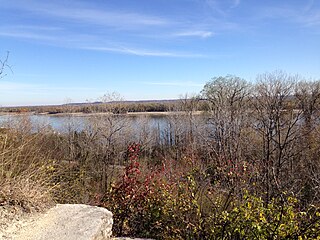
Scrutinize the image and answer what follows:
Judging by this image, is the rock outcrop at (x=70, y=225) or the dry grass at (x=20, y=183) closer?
the rock outcrop at (x=70, y=225)

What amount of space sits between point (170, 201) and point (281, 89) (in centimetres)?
1952

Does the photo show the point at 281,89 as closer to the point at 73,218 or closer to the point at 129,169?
the point at 129,169

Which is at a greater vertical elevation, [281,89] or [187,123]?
[281,89]

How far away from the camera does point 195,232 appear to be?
493 centimetres

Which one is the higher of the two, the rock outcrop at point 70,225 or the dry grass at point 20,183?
the dry grass at point 20,183

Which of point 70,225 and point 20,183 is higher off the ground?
point 20,183

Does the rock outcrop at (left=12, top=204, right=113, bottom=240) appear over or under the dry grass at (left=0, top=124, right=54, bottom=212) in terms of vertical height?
under

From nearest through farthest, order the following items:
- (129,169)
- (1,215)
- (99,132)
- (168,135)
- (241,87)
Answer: (1,215) < (129,169) < (99,132) < (241,87) < (168,135)

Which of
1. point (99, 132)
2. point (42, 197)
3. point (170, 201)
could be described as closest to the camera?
point (42, 197)

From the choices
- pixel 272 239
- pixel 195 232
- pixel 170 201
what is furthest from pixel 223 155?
pixel 272 239

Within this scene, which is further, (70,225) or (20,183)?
(20,183)

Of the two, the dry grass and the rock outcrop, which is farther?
the dry grass

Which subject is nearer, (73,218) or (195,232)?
(73,218)

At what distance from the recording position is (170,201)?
19.6ft
